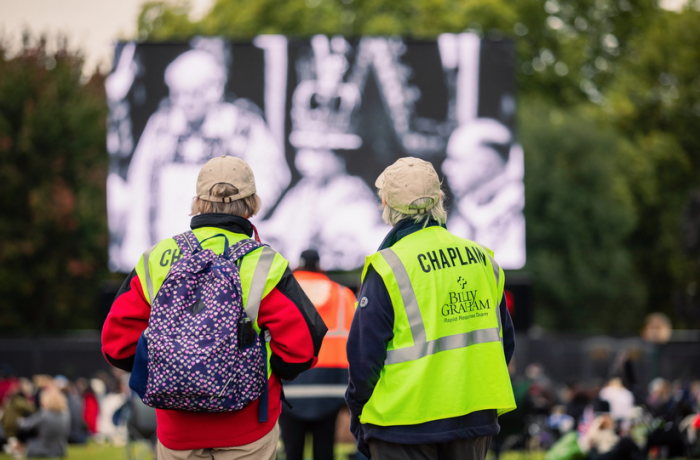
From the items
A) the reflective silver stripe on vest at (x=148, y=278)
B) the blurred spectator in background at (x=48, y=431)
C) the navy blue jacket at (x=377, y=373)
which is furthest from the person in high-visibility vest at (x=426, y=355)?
the blurred spectator in background at (x=48, y=431)

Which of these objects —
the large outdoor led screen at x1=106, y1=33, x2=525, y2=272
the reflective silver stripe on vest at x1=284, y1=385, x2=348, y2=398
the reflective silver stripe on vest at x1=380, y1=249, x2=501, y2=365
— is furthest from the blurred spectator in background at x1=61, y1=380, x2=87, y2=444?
the reflective silver stripe on vest at x1=380, y1=249, x2=501, y2=365

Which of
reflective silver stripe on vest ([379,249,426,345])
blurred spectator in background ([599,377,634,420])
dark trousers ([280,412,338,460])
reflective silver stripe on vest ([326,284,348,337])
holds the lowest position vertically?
blurred spectator in background ([599,377,634,420])

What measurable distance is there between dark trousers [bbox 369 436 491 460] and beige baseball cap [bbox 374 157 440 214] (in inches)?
33.8

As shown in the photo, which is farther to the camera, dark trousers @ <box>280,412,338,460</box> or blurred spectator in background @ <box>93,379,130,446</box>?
blurred spectator in background @ <box>93,379,130,446</box>

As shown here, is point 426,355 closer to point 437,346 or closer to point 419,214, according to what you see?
point 437,346

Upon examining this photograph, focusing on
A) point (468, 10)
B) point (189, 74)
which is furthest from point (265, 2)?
point (189, 74)

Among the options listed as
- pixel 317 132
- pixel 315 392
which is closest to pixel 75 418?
pixel 317 132

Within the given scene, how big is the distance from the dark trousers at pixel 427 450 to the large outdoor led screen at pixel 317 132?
860 centimetres

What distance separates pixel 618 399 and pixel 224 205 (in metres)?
8.00

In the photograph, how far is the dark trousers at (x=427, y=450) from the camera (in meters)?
3.11

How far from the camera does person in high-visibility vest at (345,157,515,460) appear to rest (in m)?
3.08

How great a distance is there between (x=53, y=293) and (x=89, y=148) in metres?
4.10

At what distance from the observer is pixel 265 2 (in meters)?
27.1

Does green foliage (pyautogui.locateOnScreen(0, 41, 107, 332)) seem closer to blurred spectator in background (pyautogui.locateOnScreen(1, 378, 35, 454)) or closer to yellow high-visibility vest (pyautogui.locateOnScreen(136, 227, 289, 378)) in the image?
blurred spectator in background (pyautogui.locateOnScreen(1, 378, 35, 454))
